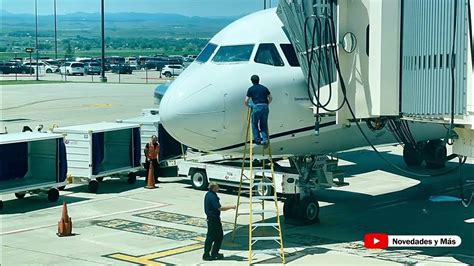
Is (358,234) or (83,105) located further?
(83,105)

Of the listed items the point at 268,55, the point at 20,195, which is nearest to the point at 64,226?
the point at 20,195

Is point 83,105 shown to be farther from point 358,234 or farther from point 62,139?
point 358,234

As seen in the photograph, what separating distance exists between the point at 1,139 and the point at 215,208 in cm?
900

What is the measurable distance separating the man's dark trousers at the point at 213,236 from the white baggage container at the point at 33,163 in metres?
7.78

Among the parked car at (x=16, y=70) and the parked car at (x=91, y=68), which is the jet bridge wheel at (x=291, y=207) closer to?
the parked car at (x=16, y=70)

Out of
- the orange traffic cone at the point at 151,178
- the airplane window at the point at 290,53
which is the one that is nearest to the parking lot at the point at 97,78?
the orange traffic cone at the point at 151,178

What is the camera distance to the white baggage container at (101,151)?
25.1m

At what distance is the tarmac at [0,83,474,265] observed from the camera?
16.7 metres

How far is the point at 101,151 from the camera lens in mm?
26234

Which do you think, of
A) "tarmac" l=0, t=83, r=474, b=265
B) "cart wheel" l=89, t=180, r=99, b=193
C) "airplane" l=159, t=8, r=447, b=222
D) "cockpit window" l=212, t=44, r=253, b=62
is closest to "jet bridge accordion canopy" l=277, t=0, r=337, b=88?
"airplane" l=159, t=8, r=447, b=222

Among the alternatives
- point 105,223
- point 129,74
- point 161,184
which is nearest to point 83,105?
point 161,184

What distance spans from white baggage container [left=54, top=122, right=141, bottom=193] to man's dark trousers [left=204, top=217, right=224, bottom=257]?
909cm

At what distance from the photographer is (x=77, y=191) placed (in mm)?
24953

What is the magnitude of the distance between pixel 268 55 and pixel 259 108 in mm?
1601
